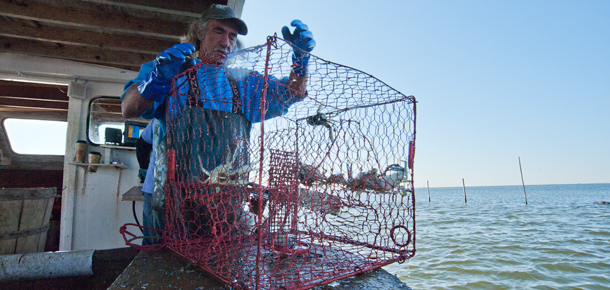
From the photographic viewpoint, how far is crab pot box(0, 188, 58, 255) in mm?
2350

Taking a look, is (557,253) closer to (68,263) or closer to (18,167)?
(68,263)

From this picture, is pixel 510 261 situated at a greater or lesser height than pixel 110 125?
lesser

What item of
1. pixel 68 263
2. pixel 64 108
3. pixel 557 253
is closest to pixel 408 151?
pixel 68 263

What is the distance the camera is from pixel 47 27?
9.62 ft

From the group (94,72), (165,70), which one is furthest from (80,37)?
(165,70)

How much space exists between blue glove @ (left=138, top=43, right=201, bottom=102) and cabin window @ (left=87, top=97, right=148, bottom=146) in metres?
1.81

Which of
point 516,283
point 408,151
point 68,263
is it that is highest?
point 408,151

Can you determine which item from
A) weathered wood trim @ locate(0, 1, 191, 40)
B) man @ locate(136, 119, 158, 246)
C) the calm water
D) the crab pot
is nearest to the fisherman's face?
man @ locate(136, 119, 158, 246)

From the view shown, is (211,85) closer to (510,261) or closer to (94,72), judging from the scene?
(94,72)

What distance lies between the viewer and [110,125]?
134 inches

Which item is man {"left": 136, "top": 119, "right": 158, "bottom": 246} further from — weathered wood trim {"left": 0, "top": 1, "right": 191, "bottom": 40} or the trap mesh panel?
weathered wood trim {"left": 0, "top": 1, "right": 191, "bottom": 40}

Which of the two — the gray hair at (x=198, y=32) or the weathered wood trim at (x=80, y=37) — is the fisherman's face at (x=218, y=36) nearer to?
the gray hair at (x=198, y=32)

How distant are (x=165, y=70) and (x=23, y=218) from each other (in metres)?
2.10

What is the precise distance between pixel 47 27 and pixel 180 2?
1.38 m
